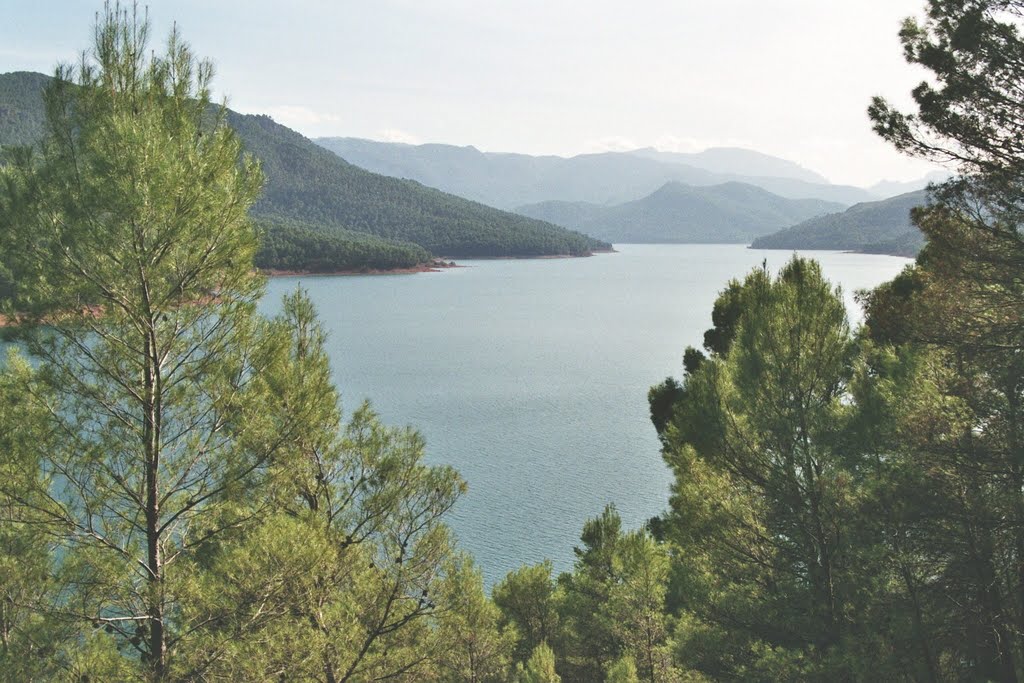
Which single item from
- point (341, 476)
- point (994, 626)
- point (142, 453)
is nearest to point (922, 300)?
point (994, 626)

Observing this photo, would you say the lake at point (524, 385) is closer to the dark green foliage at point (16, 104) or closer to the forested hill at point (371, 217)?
the forested hill at point (371, 217)

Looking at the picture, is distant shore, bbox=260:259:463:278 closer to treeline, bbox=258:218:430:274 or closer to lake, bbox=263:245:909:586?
treeline, bbox=258:218:430:274

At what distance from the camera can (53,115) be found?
5848 millimetres

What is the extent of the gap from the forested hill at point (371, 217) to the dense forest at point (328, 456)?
4155 inches

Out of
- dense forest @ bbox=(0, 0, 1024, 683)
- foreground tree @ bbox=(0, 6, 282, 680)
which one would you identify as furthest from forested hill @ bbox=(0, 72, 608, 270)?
foreground tree @ bbox=(0, 6, 282, 680)

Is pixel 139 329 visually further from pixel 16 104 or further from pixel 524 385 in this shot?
pixel 16 104

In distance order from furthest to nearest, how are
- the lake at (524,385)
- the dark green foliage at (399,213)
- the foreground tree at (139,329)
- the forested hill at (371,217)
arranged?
1. the dark green foliage at (399,213)
2. the forested hill at (371,217)
3. the lake at (524,385)
4. the foreground tree at (139,329)

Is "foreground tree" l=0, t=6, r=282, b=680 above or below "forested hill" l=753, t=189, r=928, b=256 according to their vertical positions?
below

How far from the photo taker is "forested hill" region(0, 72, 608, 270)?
393ft

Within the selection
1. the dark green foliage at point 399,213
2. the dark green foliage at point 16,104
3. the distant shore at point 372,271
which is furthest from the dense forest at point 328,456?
the dark green foliage at point 399,213

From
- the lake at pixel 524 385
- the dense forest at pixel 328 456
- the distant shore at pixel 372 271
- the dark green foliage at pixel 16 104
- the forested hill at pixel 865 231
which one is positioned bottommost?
the lake at pixel 524 385

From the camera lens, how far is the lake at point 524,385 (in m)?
22.7

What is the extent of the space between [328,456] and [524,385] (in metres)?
33.9

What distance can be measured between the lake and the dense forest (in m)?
2.17
